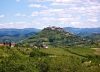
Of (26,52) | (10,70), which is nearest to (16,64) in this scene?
(10,70)

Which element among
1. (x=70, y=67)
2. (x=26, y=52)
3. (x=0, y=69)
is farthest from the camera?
(x=26, y=52)

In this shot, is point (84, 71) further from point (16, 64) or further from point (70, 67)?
point (16, 64)

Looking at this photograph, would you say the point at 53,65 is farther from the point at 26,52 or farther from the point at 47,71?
the point at 26,52

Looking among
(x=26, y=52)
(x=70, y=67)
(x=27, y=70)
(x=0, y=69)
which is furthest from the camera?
(x=26, y=52)

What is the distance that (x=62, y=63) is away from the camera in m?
105

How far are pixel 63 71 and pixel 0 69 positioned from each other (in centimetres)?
2359

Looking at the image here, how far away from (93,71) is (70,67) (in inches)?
456

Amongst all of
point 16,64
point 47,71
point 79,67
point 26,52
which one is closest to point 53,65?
point 47,71

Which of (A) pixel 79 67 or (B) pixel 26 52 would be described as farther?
(B) pixel 26 52

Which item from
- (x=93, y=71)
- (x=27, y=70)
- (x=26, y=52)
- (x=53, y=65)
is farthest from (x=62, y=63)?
(x=26, y=52)

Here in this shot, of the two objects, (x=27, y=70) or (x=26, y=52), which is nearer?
(x=27, y=70)

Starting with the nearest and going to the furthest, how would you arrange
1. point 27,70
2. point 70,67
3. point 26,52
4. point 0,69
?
point 27,70, point 0,69, point 70,67, point 26,52

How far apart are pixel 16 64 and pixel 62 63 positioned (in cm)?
2036

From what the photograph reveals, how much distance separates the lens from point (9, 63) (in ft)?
321
